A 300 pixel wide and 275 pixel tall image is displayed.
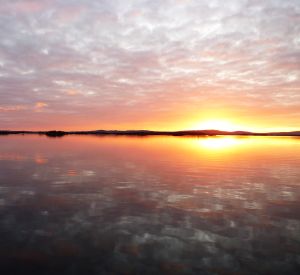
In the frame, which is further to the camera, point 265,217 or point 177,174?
point 177,174

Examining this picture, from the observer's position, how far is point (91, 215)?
1453 cm

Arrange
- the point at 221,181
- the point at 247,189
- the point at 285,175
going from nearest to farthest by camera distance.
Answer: the point at 247,189 → the point at 221,181 → the point at 285,175

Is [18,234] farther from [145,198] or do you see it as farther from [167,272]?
[145,198]

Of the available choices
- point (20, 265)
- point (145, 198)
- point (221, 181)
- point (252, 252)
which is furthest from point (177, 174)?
point (20, 265)

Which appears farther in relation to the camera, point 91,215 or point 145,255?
point 91,215

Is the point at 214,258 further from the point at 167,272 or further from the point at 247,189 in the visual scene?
the point at 247,189

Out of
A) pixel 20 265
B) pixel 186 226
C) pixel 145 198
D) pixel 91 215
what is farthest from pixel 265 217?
pixel 20 265

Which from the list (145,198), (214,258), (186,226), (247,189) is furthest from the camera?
(247,189)

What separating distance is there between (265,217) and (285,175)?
51.8ft

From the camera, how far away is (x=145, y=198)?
18266 millimetres

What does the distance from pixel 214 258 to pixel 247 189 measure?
12.6 meters

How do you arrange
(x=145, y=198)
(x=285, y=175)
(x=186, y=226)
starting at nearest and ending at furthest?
(x=186, y=226) < (x=145, y=198) < (x=285, y=175)

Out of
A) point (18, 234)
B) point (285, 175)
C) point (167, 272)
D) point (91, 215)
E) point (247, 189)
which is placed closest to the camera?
point (167, 272)

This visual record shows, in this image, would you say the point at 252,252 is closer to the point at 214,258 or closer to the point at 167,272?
the point at 214,258
